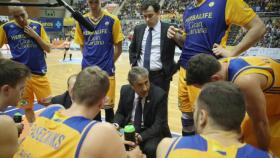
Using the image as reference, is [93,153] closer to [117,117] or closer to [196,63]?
[196,63]

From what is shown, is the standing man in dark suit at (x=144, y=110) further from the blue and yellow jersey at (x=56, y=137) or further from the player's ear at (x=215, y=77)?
the blue and yellow jersey at (x=56, y=137)

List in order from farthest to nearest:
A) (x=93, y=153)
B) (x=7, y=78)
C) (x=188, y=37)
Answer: (x=188, y=37)
(x=7, y=78)
(x=93, y=153)

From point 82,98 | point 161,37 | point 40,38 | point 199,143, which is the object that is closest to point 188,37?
point 161,37

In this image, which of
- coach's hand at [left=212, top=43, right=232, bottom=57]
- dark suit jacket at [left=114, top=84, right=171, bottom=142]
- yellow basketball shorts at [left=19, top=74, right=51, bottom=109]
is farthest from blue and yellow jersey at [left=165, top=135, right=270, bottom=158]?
yellow basketball shorts at [left=19, top=74, right=51, bottom=109]

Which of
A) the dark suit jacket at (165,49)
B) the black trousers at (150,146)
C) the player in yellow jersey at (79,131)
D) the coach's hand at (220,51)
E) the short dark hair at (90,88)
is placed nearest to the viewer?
the player in yellow jersey at (79,131)

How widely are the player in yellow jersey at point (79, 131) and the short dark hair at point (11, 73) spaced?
1.44 ft

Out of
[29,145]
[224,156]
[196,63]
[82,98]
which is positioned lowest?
[29,145]

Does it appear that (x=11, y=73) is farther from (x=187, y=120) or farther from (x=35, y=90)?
(x=35, y=90)

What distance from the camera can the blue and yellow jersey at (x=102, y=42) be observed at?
13.7 feet

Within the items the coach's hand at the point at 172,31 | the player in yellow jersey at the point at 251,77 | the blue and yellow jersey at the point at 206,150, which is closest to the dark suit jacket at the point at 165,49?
the coach's hand at the point at 172,31

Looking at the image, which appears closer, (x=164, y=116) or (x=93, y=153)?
(x=93, y=153)

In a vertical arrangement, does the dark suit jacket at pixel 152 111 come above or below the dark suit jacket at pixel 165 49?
below

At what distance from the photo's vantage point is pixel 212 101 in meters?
1.52

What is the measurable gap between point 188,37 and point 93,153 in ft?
6.46
